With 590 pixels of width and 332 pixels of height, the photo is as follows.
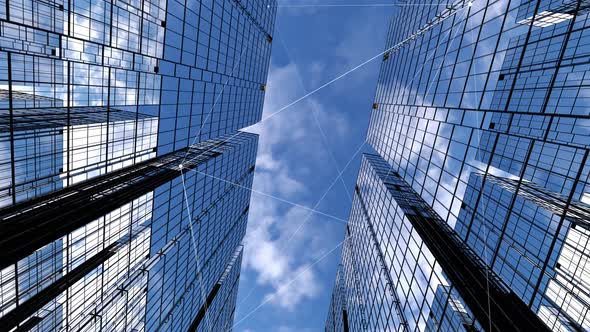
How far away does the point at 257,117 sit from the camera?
238 ft

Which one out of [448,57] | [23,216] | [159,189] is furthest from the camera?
[159,189]

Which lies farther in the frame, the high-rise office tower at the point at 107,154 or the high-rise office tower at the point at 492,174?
the high-rise office tower at the point at 492,174

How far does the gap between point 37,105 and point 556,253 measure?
146ft

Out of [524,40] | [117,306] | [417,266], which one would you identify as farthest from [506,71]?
[117,306]

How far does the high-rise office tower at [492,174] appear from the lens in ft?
63.0

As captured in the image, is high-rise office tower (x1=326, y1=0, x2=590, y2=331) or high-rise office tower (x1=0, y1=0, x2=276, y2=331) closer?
high-rise office tower (x1=0, y1=0, x2=276, y2=331)

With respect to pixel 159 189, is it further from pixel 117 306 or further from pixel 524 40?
pixel 524 40

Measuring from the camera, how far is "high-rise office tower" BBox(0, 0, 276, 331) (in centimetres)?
1880

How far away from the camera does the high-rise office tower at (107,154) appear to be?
18.8 metres

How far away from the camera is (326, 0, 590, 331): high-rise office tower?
19.2m

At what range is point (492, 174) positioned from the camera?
22.3m

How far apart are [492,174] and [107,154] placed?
32689 mm

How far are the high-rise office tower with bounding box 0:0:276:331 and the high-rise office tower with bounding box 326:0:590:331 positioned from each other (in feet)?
88.6

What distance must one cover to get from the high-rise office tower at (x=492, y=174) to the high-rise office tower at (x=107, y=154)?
1063 inches
